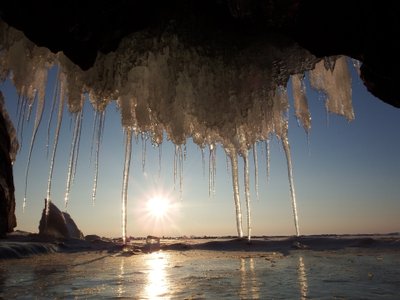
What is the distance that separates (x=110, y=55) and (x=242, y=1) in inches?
104

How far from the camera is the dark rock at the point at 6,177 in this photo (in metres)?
14.8

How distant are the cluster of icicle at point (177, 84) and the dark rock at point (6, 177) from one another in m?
7.49

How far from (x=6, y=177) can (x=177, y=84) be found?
11.0 metres

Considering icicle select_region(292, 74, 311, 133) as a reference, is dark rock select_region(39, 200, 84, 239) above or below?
below

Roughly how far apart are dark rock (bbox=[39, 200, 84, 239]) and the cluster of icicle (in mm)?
11468

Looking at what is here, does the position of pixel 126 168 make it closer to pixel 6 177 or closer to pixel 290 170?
pixel 290 170

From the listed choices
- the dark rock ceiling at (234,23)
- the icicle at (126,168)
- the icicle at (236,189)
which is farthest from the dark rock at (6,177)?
the dark rock ceiling at (234,23)

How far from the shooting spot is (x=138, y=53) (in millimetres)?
6914

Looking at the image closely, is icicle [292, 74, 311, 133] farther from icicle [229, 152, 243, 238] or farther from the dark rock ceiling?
the dark rock ceiling

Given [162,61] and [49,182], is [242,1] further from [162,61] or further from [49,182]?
[49,182]

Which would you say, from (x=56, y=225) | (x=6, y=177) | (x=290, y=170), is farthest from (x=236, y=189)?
(x=56, y=225)

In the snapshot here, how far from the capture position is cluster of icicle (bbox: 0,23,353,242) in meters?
6.94

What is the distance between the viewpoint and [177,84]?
7.47m

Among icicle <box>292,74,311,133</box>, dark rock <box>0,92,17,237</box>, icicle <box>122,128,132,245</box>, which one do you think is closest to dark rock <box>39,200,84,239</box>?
dark rock <box>0,92,17,237</box>
